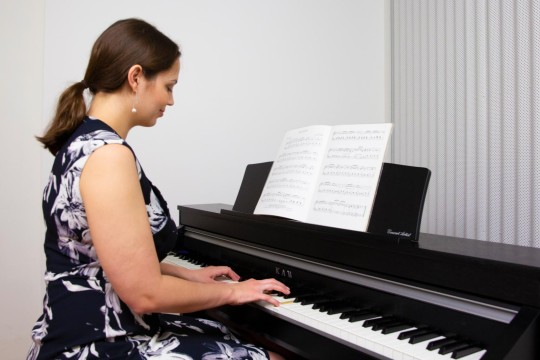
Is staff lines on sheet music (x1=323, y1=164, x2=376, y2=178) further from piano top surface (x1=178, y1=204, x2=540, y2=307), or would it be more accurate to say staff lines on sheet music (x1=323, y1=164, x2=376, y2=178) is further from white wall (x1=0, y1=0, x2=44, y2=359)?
white wall (x1=0, y1=0, x2=44, y2=359)

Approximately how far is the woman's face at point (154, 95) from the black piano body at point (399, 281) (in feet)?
1.75

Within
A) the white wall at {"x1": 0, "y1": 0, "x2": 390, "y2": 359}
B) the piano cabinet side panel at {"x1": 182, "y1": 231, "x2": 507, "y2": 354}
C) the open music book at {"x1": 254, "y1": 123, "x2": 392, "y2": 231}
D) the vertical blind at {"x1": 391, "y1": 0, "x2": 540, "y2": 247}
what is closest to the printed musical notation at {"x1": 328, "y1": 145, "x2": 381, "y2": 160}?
the open music book at {"x1": 254, "y1": 123, "x2": 392, "y2": 231}

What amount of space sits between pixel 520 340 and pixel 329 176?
745 millimetres

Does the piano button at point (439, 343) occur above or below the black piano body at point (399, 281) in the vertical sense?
below

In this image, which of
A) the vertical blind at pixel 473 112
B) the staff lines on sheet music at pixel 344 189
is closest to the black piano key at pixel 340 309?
the staff lines on sheet music at pixel 344 189

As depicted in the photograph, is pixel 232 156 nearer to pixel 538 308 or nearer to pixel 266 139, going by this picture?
pixel 266 139

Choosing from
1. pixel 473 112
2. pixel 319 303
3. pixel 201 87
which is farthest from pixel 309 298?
pixel 201 87

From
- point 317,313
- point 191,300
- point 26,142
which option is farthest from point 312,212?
point 26,142

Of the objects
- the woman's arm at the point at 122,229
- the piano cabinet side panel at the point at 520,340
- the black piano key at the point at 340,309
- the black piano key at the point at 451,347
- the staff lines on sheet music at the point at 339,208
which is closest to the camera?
the piano cabinet side panel at the point at 520,340

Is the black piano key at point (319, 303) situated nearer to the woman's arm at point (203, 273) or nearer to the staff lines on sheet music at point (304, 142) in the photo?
the woman's arm at point (203, 273)

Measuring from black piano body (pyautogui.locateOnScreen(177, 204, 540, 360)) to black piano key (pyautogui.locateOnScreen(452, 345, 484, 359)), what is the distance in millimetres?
21

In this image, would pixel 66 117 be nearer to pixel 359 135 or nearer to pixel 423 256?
pixel 359 135

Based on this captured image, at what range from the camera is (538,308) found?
96cm

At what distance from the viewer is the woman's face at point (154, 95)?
1.35 m
